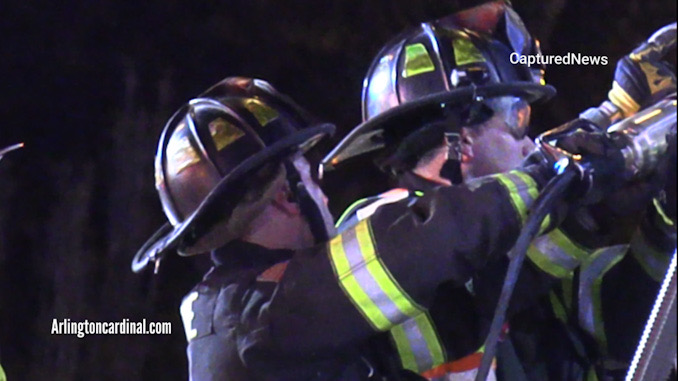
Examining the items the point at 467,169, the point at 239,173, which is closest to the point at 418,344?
the point at 467,169

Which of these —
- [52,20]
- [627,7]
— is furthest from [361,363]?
[52,20]

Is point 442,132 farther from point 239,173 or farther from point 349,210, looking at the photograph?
point 239,173

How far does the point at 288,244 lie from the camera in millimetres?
1859

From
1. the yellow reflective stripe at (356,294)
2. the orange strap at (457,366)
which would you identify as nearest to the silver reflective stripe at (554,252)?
the orange strap at (457,366)

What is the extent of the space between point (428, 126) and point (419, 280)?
421 millimetres

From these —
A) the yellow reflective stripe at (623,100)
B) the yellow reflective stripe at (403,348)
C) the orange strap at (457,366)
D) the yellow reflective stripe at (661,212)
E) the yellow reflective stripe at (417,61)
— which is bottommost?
the orange strap at (457,366)

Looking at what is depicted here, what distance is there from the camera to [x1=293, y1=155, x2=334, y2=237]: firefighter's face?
1.86 meters

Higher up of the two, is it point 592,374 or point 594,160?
point 594,160

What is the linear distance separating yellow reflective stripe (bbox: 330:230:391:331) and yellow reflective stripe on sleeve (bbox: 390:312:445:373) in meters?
0.18

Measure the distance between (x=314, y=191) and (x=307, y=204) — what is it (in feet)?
0.13

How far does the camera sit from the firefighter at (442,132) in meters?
1.71

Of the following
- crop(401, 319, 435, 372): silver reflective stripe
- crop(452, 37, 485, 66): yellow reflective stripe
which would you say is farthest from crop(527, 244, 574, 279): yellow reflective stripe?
crop(452, 37, 485, 66): yellow reflective stripe

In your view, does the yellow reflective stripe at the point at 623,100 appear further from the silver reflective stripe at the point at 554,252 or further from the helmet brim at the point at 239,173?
the helmet brim at the point at 239,173

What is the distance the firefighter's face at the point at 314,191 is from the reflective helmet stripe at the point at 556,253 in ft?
1.33
